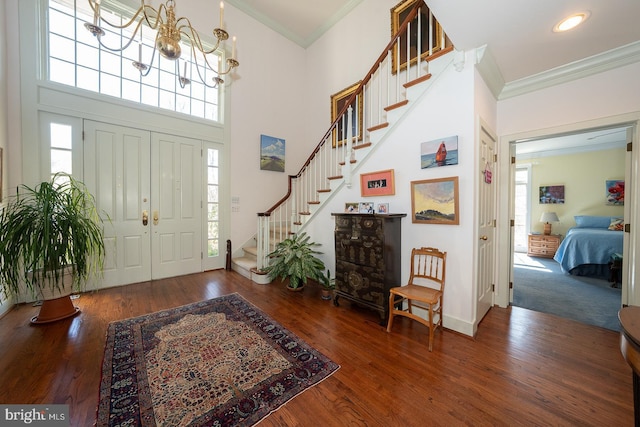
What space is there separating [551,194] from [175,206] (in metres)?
9.46

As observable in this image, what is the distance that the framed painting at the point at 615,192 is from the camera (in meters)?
5.65

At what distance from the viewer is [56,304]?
256 cm

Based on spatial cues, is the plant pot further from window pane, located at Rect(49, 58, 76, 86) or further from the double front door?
window pane, located at Rect(49, 58, 76, 86)

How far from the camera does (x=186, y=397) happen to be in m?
1.55

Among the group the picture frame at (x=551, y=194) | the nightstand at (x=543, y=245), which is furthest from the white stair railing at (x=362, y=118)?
the picture frame at (x=551, y=194)

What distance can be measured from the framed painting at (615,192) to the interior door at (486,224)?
18.4 ft

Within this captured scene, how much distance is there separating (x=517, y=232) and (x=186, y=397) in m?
9.07

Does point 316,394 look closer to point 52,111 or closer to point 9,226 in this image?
point 9,226

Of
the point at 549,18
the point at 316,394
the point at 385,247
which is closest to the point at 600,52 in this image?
the point at 549,18

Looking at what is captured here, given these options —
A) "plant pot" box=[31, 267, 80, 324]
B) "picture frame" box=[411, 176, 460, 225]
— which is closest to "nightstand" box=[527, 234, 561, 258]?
"picture frame" box=[411, 176, 460, 225]

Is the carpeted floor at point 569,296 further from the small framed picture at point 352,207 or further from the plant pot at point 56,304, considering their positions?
the plant pot at point 56,304

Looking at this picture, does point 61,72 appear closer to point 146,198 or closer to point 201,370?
point 146,198

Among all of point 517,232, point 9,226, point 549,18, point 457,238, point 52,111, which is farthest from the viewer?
point 517,232

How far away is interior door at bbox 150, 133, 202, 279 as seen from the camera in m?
3.87
